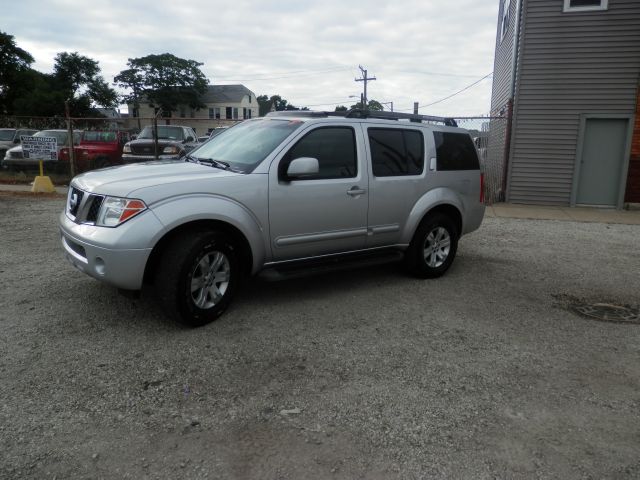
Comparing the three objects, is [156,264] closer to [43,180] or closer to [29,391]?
[29,391]

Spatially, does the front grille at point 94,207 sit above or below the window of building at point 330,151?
below

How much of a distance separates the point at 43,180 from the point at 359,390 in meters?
12.1

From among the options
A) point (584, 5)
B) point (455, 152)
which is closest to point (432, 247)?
point (455, 152)

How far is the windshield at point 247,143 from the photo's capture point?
4.71 meters

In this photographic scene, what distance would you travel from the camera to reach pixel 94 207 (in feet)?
13.5

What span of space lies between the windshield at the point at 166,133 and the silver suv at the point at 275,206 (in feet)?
38.8

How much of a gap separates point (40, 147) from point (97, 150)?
2.22 metres

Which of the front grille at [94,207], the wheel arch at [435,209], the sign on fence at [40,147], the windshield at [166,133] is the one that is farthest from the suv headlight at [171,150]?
the front grille at [94,207]

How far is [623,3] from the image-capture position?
11.2m

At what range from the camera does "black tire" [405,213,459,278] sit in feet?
19.0

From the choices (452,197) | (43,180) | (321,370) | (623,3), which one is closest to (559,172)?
(623,3)

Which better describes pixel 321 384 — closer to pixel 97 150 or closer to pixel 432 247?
pixel 432 247

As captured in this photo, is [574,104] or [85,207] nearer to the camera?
[85,207]

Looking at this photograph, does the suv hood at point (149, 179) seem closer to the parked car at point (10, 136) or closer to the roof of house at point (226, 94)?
the parked car at point (10, 136)
